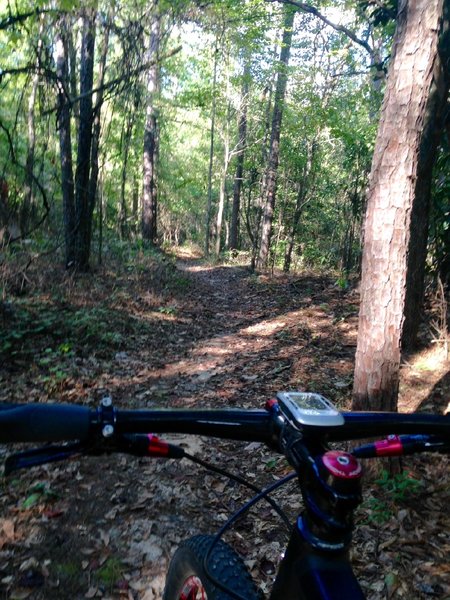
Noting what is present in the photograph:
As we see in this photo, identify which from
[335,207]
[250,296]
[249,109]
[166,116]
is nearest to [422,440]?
[250,296]

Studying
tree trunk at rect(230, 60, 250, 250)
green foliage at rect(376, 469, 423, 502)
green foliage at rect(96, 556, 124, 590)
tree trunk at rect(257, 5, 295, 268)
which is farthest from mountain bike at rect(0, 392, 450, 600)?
tree trunk at rect(230, 60, 250, 250)

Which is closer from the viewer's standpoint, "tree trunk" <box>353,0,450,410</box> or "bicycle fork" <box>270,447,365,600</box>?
"bicycle fork" <box>270,447,365,600</box>

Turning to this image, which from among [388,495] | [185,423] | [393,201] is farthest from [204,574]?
[393,201]

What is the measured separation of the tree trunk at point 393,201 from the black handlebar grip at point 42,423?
2866 millimetres

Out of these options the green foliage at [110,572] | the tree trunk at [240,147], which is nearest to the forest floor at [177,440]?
the green foliage at [110,572]

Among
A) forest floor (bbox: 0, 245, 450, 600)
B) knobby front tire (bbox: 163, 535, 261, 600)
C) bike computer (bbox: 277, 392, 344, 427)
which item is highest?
bike computer (bbox: 277, 392, 344, 427)

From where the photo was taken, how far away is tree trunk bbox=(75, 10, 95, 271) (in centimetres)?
973

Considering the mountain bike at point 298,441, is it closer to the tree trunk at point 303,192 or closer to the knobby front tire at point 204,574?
the knobby front tire at point 204,574

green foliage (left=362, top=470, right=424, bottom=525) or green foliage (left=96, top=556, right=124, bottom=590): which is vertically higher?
green foliage (left=362, top=470, right=424, bottom=525)

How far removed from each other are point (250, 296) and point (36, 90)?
728cm

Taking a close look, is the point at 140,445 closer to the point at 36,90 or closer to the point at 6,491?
the point at 6,491

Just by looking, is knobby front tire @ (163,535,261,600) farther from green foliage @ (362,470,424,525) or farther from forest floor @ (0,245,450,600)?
green foliage @ (362,470,424,525)

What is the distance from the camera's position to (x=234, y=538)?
3.63 metres

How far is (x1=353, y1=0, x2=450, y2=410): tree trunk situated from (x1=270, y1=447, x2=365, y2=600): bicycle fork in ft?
8.90
